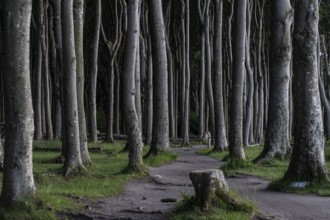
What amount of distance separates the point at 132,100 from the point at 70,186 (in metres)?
3.47

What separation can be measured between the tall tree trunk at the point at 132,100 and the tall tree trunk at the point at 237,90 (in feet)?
10.7

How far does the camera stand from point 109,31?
3650 centimetres

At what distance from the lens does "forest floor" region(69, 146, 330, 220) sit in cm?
942

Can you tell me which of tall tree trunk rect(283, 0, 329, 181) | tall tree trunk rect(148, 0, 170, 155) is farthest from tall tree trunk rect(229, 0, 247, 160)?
tall tree trunk rect(283, 0, 329, 181)

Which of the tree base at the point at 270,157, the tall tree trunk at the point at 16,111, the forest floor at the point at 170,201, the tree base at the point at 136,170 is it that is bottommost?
the forest floor at the point at 170,201

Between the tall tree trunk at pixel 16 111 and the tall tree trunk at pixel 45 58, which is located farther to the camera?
the tall tree trunk at pixel 45 58

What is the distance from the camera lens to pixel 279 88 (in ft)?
56.0

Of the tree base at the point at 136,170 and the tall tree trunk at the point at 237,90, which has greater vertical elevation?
the tall tree trunk at the point at 237,90

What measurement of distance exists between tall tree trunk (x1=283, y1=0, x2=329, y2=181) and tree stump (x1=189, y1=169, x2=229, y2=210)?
11.7 feet

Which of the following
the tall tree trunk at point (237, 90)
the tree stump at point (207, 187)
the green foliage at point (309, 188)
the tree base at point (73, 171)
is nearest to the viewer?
the tree stump at point (207, 187)

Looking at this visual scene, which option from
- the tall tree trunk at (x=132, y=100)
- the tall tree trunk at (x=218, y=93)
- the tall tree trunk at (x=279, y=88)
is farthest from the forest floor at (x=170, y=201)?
the tall tree trunk at (x=218, y=93)

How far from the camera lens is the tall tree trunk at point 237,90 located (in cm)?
1728

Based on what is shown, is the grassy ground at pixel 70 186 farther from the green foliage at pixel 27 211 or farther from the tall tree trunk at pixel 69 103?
the tall tree trunk at pixel 69 103

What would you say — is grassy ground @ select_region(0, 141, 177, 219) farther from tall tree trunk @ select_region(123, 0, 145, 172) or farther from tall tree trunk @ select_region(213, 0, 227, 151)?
tall tree trunk @ select_region(213, 0, 227, 151)
